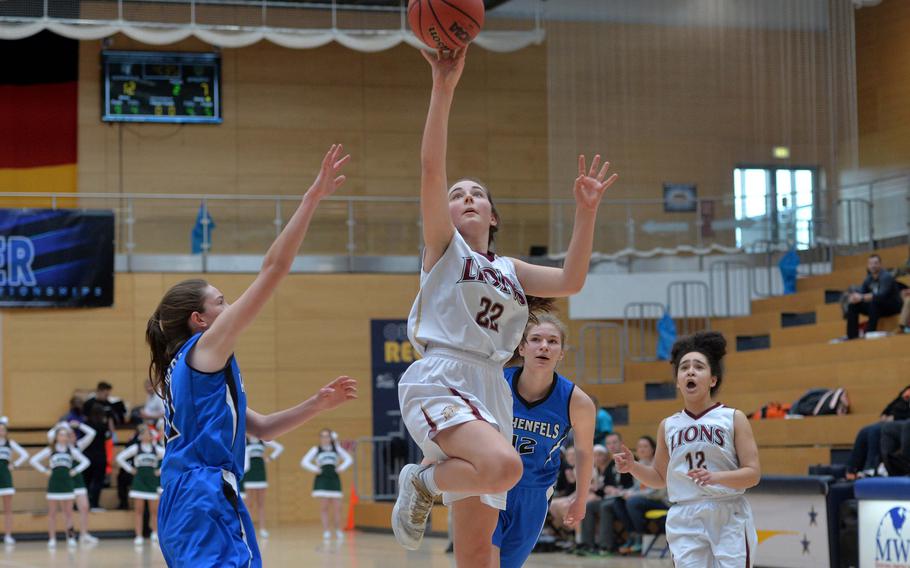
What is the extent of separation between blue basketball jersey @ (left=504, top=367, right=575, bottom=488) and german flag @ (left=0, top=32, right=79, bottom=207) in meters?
16.2

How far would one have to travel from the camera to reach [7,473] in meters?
16.5

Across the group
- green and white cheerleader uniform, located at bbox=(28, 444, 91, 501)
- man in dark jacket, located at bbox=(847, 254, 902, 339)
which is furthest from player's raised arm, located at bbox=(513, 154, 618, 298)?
green and white cheerleader uniform, located at bbox=(28, 444, 91, 501)

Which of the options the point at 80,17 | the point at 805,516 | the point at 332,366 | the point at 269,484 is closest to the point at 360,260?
the point at 332,366

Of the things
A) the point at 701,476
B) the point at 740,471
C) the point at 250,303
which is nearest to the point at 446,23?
the point at 250,303

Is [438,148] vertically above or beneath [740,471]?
above

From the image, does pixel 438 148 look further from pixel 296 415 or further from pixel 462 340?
pixel 296 415

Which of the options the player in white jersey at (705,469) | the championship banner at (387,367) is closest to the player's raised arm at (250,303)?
the player in white jersey at (705,469)

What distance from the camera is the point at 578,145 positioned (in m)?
19.6

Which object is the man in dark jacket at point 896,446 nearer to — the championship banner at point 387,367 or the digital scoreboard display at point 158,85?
the championship banner at point 387,367

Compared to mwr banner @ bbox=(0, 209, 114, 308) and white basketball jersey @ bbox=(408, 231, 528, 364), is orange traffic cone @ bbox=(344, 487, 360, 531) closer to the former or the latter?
mwr banner @ bbox=(0, 209, 114, 308)

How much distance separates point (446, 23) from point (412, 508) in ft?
5.82

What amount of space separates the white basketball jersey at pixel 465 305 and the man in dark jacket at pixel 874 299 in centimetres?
1117

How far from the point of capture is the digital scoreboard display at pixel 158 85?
20312 mm

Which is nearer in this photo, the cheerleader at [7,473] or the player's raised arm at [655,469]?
the player's raised arm at [655,469]
